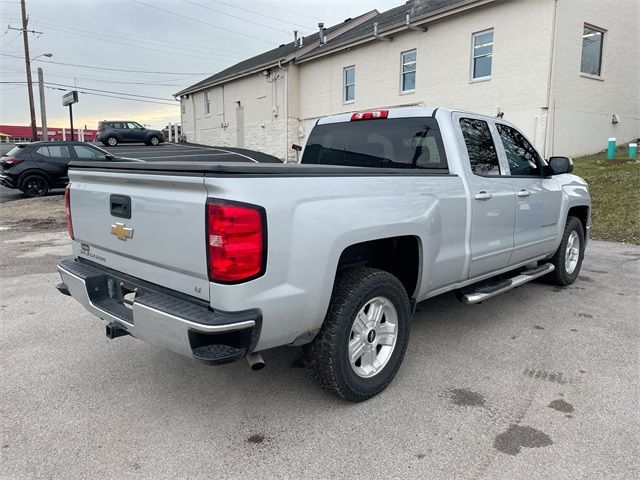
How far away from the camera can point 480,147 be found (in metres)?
4.21

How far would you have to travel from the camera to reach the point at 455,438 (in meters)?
2.75

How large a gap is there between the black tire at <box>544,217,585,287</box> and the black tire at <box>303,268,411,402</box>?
317 centimetres

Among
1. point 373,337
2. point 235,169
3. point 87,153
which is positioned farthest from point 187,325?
point 87,153

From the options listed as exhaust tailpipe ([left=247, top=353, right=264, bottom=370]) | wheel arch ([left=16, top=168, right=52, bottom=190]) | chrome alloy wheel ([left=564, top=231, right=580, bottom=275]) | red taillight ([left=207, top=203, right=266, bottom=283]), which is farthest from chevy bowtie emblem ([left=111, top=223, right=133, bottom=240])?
Answer: wheel arch ([left=16, top=168, right=52, bottom=190])

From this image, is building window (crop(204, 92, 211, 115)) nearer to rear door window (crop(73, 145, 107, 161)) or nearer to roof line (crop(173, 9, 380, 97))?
roof line (crop(173, 9, 380, 97))

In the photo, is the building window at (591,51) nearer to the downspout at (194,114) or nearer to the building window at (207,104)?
the building window at (207,104)

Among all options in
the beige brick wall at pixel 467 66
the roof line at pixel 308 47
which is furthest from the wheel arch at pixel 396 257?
the roof line at pixel 308 47

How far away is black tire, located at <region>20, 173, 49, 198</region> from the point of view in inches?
557

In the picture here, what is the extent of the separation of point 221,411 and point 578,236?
476cm

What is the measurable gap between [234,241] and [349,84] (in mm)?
22024

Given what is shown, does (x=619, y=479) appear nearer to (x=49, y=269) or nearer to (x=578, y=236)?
(x=578, y=236)

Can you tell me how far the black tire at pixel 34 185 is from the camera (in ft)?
46.4

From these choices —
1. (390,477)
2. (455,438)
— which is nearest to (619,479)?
(455,438)

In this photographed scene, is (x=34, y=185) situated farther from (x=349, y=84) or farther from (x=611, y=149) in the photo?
(x=611, y=149)
